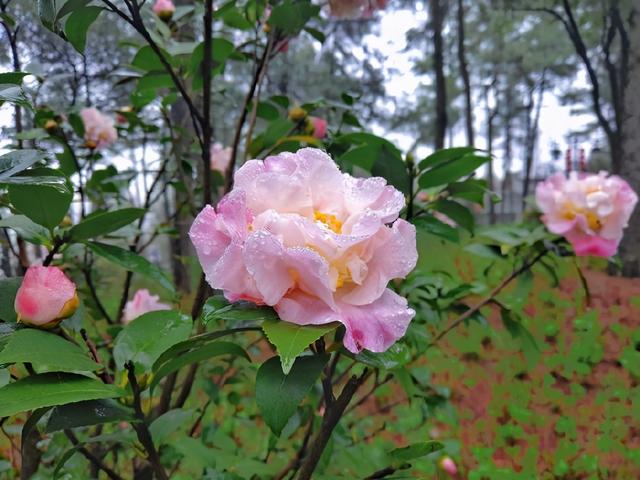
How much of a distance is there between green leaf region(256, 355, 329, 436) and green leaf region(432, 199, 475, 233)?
43 cm

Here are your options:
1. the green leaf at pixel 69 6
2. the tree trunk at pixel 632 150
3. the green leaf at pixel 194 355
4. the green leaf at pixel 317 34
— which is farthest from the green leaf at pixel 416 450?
the tree trunk at pixel 632 150

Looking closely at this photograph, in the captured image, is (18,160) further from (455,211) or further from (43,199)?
(455,211)

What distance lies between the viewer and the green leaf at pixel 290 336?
1.21ft

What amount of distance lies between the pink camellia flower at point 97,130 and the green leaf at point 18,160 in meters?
0.86

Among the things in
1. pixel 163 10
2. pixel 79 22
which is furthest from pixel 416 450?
pixel 163 10

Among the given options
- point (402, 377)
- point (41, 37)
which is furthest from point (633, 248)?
point (41, 37)

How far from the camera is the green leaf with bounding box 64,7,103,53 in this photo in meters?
0.63

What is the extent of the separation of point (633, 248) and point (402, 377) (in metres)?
3.30

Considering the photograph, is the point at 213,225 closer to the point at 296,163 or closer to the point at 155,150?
the point at 296,163

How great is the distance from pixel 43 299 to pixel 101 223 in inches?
6.2

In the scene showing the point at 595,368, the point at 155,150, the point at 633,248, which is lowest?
the point at 595,368

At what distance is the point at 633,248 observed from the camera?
3.54 m

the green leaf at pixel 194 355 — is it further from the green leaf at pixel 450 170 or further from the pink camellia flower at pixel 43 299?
the green leaf at pixel 450 170

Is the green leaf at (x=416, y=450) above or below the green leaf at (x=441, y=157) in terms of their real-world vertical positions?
below
